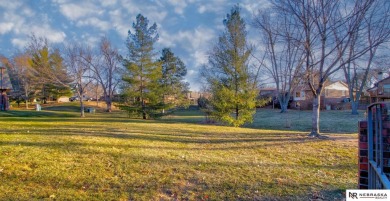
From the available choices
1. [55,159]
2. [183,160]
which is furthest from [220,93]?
[55,159]

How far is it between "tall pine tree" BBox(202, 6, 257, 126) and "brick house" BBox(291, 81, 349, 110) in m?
20.6

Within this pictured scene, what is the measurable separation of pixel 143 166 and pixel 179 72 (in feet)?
105

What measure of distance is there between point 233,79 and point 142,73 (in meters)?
7.82

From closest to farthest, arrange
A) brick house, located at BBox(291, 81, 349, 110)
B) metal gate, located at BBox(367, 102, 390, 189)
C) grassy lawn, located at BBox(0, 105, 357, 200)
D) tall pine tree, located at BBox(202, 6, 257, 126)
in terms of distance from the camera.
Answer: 1. metal gate, located at BBox(367, 102, 390, 189)
2. grassy lawn, located at BBox(0, 105, 357, 200)
3. tall pine tree, located at BBox(202, 6, 257, 126)
4. brick house, located at BBox(291, 81, 349, 110)

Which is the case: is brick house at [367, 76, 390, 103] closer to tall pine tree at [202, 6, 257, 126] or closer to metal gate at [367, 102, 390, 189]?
tall pine tree at [202, 6, 257, 126]

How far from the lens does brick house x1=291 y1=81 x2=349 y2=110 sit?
113ft

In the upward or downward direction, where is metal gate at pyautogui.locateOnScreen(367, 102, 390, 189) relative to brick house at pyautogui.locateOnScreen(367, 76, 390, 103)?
downward

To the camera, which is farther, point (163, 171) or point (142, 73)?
point (142, 73)

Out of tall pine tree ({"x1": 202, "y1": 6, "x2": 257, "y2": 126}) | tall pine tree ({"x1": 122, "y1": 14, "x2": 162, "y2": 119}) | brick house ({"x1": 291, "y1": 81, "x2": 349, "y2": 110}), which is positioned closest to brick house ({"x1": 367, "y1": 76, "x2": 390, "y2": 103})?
brick house ({"x1": 291, "y1": 81, "x2": 349, "y2": 110})

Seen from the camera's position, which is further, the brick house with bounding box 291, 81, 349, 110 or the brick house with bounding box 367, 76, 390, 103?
the brick house with bounding box 291, 81, 349, 110

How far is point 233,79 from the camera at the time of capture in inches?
602

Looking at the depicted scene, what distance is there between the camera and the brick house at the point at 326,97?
3447 centimetres

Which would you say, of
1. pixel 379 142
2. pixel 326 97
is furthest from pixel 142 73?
pixel 326 97

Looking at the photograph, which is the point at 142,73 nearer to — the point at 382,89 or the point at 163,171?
the point at 163,171
